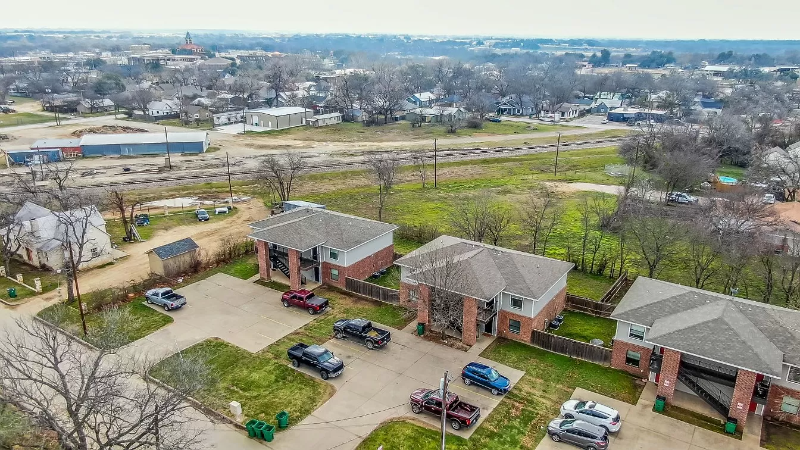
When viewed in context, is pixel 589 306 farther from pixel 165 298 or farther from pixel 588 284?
pixel 165 298

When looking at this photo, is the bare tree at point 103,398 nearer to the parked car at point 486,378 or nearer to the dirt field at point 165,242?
the dirt field at point 165,242

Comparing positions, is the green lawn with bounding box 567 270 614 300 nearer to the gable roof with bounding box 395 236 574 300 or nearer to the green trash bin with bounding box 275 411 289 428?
the gable roof with bounding box 395 236 574 300

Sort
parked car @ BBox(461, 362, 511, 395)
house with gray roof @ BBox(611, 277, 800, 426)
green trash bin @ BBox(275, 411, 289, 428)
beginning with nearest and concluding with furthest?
1. green trash bin @ BBox(275, 411, 289, 428)
2. house with gray roof @ BBox(611, 277, 800, 426)
3. parked car @ BBox(461, 362, 511, 395)

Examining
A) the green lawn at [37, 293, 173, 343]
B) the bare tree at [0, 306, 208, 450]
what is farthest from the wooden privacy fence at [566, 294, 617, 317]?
the green lawn at [37, 293, 173, 343]

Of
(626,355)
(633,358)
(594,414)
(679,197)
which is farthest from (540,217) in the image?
(594,414)

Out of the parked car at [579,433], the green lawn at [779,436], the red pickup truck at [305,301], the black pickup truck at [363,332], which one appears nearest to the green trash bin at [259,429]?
the black pickup truck at [363,332]

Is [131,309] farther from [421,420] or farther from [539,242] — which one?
[539,242]


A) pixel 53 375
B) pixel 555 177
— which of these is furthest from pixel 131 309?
pixel 555 177
